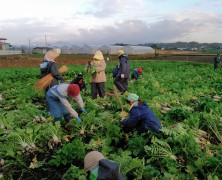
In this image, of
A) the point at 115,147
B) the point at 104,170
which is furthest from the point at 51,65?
the point at 104,170

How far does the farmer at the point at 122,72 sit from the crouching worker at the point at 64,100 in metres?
5.03

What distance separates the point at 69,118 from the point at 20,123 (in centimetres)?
146

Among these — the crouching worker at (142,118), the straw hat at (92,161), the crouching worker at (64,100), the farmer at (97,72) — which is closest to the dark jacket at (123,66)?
the farmer at (97,72)

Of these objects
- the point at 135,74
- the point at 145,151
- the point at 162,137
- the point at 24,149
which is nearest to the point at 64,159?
the point at 24,149

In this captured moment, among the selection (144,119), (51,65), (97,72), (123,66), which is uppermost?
(51,65)

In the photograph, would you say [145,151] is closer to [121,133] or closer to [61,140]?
[121,133]

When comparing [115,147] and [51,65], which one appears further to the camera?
[51,65]

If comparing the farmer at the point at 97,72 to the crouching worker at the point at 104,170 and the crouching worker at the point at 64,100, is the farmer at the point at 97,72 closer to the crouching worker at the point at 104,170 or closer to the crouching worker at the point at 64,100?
the crouching worker at the point at 64,100

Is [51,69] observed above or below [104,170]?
above

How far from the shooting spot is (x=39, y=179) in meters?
5.56

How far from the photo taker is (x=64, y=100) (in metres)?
7.08

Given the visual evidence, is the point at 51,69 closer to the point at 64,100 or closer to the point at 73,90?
the point at 64,100

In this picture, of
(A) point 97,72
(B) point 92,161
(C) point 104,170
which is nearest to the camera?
(C) point 104,170

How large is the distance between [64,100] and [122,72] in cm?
546
